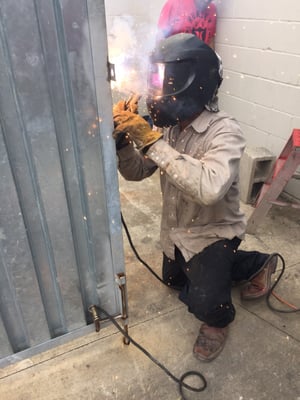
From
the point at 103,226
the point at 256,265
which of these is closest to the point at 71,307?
the point at 103,226

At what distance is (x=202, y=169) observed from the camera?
65.9 inches

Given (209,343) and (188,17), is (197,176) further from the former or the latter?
(188,17)

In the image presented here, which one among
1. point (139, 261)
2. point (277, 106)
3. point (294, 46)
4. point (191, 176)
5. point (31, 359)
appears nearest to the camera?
point (191, 176)

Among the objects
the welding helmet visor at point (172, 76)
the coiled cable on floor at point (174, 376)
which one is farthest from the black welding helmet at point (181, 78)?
the coiled cable on floor at point (174, 376)

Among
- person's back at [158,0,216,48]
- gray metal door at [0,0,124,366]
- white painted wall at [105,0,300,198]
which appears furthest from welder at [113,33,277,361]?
person's back at [158,0,216,48]

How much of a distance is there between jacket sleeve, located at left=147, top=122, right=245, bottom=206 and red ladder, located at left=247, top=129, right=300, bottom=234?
1301 millimetres

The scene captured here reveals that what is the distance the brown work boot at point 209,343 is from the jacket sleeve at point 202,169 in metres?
0.90

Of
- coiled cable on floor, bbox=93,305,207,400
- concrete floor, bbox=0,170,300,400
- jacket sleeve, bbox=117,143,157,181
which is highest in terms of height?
jacket sleeve, bbox=117,143,157,181

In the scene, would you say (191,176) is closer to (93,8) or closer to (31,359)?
(93,8)

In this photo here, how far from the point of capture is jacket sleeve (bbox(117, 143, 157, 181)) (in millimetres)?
2020

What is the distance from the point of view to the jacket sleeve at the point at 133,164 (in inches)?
79.5

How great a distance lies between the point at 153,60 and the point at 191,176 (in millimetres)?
674

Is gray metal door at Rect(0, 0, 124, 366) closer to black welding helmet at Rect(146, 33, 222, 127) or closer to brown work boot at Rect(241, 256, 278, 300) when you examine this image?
black welding helmet at Rect(146, 33, 222, 127)

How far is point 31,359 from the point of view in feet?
6.69
